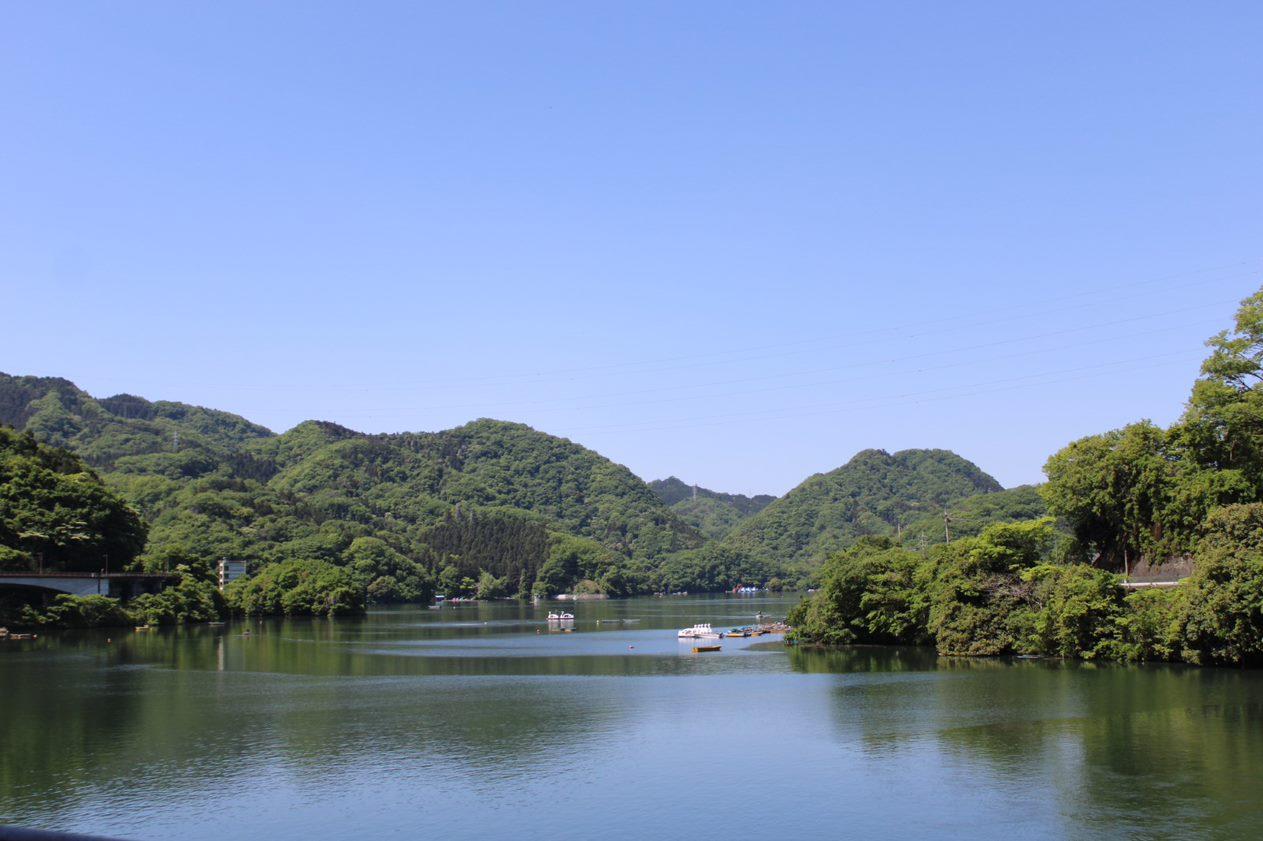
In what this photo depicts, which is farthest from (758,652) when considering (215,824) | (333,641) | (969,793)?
(215,824)

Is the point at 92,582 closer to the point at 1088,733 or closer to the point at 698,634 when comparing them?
the point at 698,634

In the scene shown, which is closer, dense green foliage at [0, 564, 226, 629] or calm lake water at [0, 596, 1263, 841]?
calm lake water at [0, 596, 1263, 841]

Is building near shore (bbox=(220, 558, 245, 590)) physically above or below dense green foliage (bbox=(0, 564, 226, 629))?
above

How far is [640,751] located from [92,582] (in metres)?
80.4

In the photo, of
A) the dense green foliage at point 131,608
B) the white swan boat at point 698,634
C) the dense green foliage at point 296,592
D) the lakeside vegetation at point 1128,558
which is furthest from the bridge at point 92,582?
the lakeside vegetation at point 1128,558

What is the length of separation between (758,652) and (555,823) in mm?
52067

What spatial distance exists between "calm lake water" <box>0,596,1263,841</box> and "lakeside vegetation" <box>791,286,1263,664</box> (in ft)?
10.7

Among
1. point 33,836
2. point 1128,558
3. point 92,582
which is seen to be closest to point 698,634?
point 1128,558

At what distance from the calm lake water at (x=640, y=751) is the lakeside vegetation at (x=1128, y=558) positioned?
10.7 ft

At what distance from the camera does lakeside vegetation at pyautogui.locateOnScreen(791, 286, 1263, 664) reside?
171ft

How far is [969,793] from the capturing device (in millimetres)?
29531

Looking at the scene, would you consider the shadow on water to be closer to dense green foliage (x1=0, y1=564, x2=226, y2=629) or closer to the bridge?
dense green foliage (x1=0, y1=564, x2=226, y2=629)

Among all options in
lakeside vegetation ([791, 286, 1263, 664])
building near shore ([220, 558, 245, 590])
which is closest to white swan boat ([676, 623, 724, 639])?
lakeside vegetation ([791, 286, 1263, 664])

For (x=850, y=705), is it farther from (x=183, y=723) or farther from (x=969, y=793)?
(x=183, y=723)
